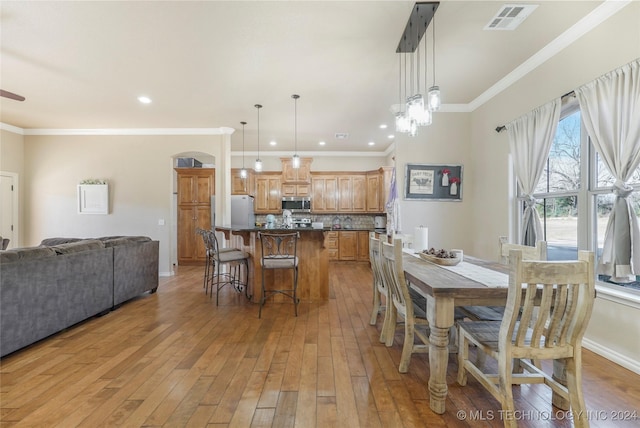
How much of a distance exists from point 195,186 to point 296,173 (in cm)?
241

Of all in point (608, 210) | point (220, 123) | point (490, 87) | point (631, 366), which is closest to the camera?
Result: point (631, 366)

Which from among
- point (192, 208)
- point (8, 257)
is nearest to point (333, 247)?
point (192, 208)

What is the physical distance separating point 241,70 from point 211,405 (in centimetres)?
321

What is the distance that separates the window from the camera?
7.93ft

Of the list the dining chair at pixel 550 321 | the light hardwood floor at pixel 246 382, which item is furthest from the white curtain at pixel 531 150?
the dining chair at pixel 550 321

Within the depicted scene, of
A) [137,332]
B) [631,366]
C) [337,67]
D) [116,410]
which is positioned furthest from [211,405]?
[337,67]

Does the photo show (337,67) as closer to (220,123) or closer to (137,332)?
(220,123)

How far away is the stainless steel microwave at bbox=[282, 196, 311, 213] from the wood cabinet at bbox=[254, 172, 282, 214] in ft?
0.50

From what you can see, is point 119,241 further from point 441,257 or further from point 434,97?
point 434,97

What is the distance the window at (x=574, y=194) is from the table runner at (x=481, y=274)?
1234mm

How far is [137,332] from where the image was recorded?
8.96 ft

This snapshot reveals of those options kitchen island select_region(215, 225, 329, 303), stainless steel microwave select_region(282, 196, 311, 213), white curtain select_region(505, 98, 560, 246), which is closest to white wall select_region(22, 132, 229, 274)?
stainless steel microwave select_region(282, 196, 311, 213)

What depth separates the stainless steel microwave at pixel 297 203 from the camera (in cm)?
697

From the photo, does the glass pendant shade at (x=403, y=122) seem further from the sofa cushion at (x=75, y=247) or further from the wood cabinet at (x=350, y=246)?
the wood cabinet at (x=350, y=246)
